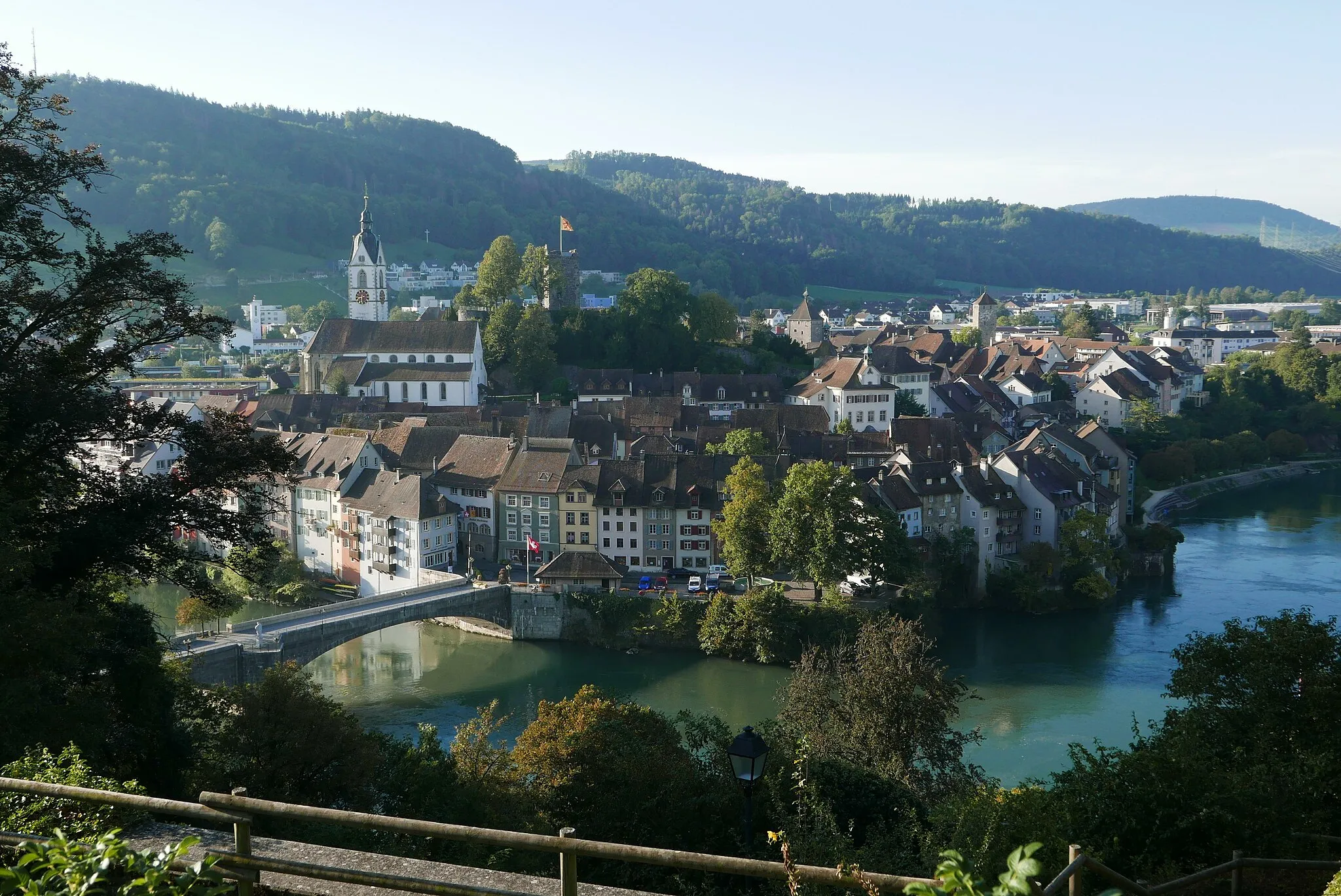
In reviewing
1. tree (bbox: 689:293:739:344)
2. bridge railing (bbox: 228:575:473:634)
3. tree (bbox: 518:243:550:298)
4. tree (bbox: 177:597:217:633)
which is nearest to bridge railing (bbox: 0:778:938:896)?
bridge railing (bbox: 228:575:473:634)

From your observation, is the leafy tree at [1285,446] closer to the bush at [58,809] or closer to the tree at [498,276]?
the tree at [498,276]

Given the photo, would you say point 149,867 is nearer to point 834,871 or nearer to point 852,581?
point 834,871

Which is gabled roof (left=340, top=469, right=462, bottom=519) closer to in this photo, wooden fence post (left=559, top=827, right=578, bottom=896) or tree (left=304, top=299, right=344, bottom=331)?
wooden fence post (left=559, top=827, right=578, bottom=896)

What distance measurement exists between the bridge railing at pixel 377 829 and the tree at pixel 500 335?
53394 millimetres

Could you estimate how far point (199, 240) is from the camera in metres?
119

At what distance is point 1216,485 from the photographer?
55562mm

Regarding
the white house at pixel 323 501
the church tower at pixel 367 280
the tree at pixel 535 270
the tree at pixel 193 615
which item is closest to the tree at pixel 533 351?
the tree at pixel 535 270

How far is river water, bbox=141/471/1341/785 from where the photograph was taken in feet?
83.2

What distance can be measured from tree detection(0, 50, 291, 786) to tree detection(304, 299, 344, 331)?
89226mm

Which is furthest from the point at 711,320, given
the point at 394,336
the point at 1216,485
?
the point at 1216,485

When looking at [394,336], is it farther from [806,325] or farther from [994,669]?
[994,669]

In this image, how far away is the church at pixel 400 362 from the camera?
183 feet

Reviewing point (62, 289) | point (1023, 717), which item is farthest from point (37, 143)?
point (1023, 717)

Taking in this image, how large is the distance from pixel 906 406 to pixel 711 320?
9926 millimetres
